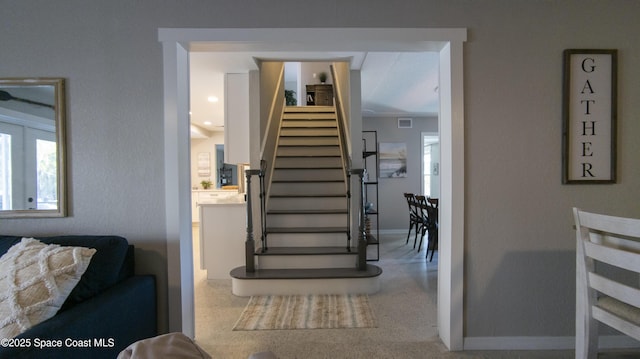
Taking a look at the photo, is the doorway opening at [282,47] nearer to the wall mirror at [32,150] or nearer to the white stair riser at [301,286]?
the wall mirror at [32,150]

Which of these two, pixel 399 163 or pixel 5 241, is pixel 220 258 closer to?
pixel 5 241

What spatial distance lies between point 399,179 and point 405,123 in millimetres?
1206

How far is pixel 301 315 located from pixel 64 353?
5.34 feet

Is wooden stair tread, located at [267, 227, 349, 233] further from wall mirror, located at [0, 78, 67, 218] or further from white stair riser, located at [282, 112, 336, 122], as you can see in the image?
white stair riser, located at [282, 112, 336, 122]

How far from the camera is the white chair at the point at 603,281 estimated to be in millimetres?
1168

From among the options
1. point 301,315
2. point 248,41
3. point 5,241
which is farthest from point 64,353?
point 248,41

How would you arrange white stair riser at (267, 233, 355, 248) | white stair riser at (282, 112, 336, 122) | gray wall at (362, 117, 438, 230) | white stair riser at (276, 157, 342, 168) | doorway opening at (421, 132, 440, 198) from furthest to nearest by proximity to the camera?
doorway opening at (421, 132, 440, 198), gray wall at (362, 117, 438, 230), white stair riser at (282, 112, 336, 122), white stair riser at (276, 157, 342, 168), white stair riser at (267, 233, 355, 248)

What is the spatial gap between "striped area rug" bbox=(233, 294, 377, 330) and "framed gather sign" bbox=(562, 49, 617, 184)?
1918 millimetres

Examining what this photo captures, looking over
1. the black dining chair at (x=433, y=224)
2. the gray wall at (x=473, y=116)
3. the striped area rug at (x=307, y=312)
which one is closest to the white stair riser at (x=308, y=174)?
the black dining chair at (x=433, y=224)

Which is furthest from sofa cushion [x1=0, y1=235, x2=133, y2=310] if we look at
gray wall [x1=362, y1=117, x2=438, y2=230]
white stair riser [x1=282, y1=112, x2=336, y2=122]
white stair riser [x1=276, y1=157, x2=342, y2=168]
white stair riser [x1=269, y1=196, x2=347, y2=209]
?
gray wall [x1=362, y1=117, x2=438, y2=230]

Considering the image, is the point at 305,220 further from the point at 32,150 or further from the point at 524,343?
the point at 32,150

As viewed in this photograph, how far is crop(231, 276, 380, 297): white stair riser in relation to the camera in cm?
289

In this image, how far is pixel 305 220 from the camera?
12.0 ft

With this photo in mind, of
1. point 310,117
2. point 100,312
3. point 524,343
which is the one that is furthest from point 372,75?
point 100,312
